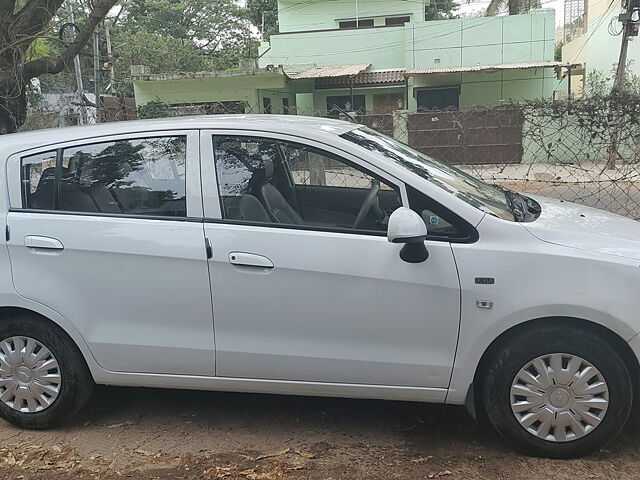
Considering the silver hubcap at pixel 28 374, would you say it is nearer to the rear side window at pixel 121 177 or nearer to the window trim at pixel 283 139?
the rear side window at pixel 121 177

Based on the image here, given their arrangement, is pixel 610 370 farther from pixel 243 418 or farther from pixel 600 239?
pixel 243 418

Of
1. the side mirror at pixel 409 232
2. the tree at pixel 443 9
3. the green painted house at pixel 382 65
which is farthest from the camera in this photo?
the tree at pixel 443 9

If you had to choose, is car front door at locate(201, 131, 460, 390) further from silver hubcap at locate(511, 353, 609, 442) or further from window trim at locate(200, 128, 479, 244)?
silver hubcap at locate(511, 353, 609, 442)

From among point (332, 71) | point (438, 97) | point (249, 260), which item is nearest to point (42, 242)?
point (249, 260)

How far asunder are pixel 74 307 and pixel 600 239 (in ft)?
9.29

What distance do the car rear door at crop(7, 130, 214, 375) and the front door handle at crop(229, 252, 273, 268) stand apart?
0.55ft

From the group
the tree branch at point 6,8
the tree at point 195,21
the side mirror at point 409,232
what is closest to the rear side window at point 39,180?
the side mirror at point 409,232

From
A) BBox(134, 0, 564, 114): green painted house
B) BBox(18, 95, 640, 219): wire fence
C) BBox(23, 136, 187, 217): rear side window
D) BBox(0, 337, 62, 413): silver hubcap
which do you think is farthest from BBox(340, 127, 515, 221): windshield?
BBox(134, 0, 564, 114): green painted house

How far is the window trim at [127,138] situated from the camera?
10.8ft

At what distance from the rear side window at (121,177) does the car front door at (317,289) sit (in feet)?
0.73

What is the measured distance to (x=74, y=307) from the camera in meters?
3.36

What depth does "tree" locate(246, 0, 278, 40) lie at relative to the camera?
3419 centimetres

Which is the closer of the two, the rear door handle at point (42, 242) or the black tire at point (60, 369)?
the rear door handle at point (42, 242)

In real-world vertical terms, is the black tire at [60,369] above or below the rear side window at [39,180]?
below
